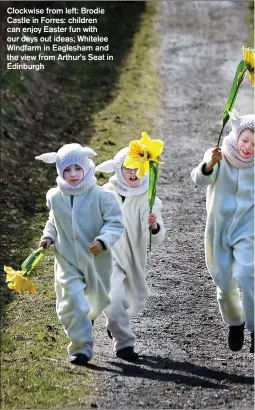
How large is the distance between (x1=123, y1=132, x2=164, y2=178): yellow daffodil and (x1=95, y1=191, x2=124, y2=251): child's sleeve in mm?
255

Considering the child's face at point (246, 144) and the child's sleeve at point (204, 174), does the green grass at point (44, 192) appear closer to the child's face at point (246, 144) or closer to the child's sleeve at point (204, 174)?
the child's sleeve at point (204, 174)

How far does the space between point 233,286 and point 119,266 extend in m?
0.82

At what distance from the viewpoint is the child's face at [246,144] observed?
8.00 meters

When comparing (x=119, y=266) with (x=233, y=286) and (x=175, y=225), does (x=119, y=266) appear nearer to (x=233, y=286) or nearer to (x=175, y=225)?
(x=233, y=286)

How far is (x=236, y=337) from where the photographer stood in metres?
8.28

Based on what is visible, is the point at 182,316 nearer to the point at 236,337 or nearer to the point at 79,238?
the point at 236,337

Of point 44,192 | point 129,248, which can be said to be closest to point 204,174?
point 129,248

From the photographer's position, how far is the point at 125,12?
2342cm

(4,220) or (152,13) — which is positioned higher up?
(152,13)

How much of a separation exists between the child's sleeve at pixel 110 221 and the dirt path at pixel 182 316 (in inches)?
34.8

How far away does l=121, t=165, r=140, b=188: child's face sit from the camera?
27.5ft

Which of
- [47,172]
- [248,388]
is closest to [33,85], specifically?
[47,172]

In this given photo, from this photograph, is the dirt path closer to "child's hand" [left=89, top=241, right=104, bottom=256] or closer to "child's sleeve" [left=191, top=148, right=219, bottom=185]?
"child's hand" [left=89, top=241, right=104, bottom=256]

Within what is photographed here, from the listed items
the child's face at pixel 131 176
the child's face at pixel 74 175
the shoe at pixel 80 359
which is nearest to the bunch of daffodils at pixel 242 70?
the child's face at pixel 131 176
